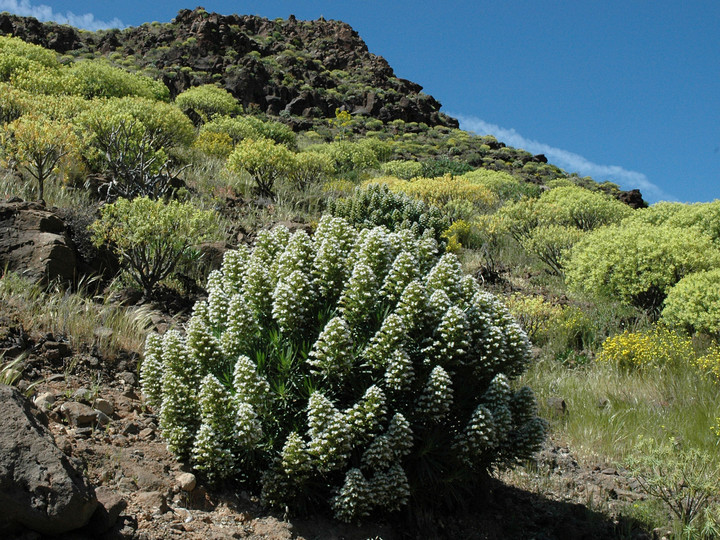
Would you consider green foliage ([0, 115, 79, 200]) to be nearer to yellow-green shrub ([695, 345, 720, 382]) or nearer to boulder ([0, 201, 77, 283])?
boulder ([0, 201, 77, 283])

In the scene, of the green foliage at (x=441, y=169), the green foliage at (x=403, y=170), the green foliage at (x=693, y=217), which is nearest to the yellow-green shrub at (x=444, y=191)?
the green foliage at (x=693, y=217)

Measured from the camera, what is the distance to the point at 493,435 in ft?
11.0

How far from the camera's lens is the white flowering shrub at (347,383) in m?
3.21

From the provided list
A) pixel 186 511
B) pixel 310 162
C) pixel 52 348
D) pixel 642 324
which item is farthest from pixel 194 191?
pixel 186 511

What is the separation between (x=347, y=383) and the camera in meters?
3.44

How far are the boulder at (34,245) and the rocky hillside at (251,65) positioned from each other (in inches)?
1395

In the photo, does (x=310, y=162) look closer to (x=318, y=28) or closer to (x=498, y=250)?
(x=498, y=250)

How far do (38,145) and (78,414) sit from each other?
6.06 m

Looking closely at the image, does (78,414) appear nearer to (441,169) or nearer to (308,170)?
(308,170)

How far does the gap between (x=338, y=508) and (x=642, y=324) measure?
693 centimetres

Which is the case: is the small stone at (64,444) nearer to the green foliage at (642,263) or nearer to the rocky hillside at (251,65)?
the green foliage at (642,263)

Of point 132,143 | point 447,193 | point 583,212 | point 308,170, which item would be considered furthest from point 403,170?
point 132,143

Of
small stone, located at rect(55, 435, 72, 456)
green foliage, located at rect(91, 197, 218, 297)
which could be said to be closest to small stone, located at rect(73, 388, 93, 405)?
small stone, located at rect(55, 435, 72, 456)

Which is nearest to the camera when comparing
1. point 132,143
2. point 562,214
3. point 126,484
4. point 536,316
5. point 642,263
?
point 126,484
